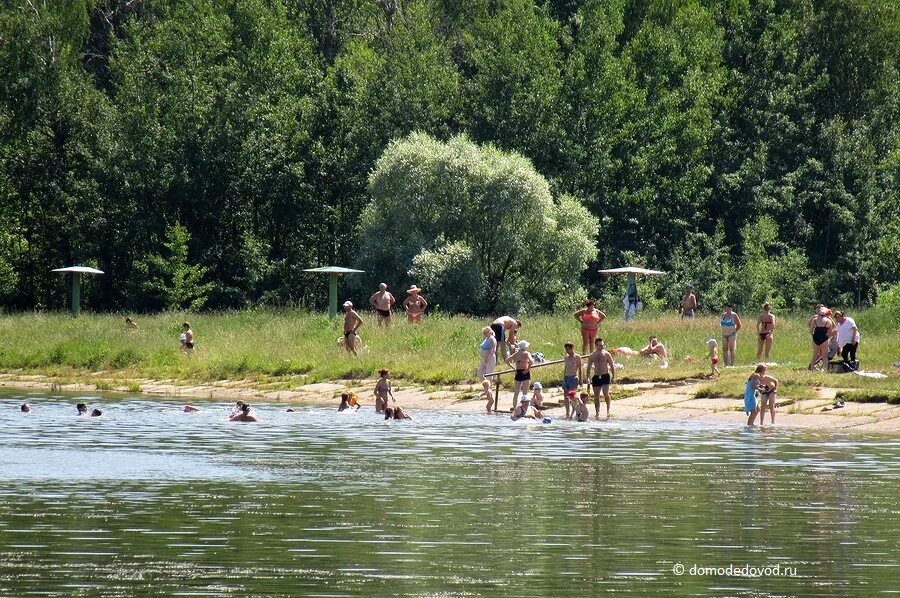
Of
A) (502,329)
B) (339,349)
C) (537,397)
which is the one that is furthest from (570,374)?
(339,349)

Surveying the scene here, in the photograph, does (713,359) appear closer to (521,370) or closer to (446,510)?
(521,370)

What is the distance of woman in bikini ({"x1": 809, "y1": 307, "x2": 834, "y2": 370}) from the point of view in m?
33.7

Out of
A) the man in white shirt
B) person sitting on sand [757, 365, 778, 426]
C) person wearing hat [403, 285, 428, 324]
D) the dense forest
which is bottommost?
person sitting on sand [757, 365, 778, 426]

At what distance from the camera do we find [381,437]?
27.1 metres

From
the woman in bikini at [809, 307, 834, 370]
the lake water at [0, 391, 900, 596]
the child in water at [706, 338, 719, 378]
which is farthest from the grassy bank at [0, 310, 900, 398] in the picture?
the lake water at [0, 391, 900, 596]

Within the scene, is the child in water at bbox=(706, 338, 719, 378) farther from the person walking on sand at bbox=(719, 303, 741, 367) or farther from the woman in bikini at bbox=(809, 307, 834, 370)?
the woman in bikini at bbox=(809, 307, 834, 370)

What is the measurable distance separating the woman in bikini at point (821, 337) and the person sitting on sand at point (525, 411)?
264 inches

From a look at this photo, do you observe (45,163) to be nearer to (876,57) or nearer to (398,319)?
(398,319)

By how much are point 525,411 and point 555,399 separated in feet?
7.50

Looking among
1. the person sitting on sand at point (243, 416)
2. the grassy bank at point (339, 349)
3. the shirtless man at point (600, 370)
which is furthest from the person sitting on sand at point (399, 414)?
the grassy bank at point (339, 349)

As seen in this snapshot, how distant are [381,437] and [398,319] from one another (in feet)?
62.1

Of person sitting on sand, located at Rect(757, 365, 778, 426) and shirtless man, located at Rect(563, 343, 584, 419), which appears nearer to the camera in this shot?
person sitting on sand, located at Rect(757, 365, 778, 426)

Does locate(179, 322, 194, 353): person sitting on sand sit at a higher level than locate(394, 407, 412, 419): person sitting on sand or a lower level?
higher

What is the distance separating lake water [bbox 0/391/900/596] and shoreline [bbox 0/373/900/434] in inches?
64.7
